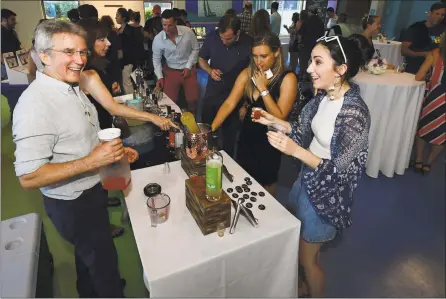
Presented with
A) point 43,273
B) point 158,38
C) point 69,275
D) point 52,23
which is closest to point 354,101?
point 52,23

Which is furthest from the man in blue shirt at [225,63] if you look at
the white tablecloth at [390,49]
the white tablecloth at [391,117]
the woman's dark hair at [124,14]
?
the white tablecloth at [390,49]

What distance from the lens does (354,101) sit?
134cm

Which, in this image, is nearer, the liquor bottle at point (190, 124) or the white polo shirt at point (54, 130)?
the white polo shirt at point (54, 130)

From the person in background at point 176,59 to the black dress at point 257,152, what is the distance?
1.82 metres

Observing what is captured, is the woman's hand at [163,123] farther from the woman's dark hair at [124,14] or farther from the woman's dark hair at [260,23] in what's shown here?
the woman's dark hair at [124,14]

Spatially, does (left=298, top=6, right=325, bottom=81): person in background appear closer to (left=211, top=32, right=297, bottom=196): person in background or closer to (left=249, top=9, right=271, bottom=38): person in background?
(left=249, top=9, right=271, bottom=38): person in background

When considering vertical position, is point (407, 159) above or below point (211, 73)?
below

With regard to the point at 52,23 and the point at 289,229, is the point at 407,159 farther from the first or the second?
the point at 52,23

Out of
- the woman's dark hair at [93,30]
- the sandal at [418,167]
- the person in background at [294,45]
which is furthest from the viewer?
the person in background at [294,45]

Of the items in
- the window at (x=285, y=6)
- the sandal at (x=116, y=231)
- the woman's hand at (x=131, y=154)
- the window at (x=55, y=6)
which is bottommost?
the sandal at (x=116, y=231)

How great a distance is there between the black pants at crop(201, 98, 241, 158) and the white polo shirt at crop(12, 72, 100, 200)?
1.46m

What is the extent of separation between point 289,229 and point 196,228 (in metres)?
0.42

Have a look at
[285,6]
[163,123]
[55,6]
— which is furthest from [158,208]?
[285,6]

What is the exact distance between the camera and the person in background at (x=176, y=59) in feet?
12.2
